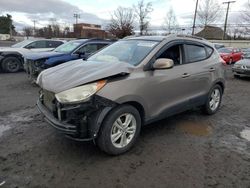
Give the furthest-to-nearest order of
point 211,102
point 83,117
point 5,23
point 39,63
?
point 5,23 → point 39,63 → point 211,102 → point 83,117

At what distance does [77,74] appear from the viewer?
3.69 metres

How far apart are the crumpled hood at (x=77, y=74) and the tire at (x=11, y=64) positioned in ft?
29.7

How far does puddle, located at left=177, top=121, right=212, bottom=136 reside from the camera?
480cm

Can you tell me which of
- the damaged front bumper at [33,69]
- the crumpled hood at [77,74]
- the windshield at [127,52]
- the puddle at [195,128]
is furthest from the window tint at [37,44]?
the puddle at [195,128]

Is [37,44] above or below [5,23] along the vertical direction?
below

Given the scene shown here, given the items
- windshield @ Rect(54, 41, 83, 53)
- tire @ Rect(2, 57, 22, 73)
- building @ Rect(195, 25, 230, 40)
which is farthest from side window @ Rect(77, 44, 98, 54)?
building @ Rect(195, 25, 230, 40)

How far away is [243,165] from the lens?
143 inches

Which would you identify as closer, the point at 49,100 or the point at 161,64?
the point at 49,100

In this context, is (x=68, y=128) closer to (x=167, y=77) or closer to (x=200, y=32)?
(x=167, y=77)

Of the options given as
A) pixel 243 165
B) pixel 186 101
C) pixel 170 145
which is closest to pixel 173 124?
pixel 186 101

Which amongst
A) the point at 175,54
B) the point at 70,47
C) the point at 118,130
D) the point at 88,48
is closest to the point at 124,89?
the point at 118,130

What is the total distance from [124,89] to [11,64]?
10.3m

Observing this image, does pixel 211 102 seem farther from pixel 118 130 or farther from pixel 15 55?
pixel 15 55

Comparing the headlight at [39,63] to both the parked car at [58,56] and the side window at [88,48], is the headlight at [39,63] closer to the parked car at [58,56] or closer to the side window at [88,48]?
the parked car at [58,56]
